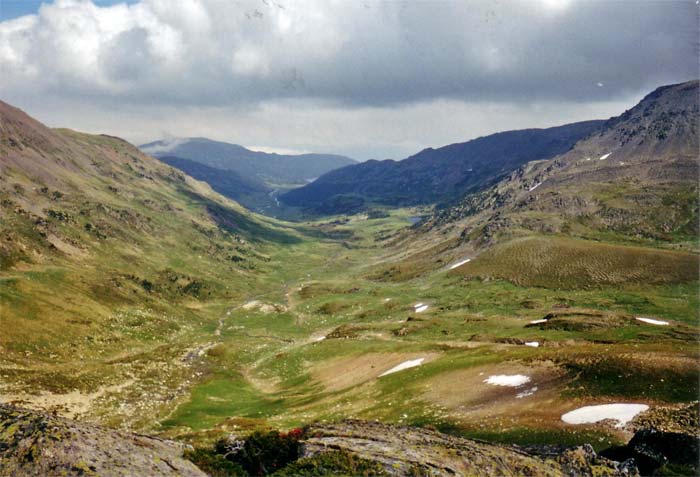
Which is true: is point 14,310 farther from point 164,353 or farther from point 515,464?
point 515,464

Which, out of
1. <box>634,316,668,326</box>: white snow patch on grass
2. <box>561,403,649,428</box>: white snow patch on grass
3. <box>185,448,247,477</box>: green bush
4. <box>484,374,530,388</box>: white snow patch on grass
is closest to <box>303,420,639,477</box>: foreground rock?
<box>185,448,247,477</box>: green bush

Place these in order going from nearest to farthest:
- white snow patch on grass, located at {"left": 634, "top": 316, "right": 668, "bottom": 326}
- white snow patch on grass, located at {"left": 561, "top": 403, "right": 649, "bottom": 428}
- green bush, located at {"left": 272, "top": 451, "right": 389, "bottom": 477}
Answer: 1. green bush, located at {"left": 272, "top": 451, "right": 389, "bottom": 477}
2. white snow patch on grass, located at {"left": 561, "top": 403, "right": 649, "bottom": 428}
3. white snow patch on grass, located at {"left": 634, "top": 316, "right": 668, "bottom": 326}

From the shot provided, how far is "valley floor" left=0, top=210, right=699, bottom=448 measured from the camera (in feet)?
130

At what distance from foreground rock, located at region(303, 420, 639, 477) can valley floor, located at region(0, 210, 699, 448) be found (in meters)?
8.11

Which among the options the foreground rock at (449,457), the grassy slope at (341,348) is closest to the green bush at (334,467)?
the foreground rock at (449,457)

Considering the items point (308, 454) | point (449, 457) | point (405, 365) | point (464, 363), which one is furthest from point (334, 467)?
point (405, 365)

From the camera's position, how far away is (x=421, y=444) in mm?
24266

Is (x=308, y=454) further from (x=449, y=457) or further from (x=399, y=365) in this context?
(x=399, y=365)

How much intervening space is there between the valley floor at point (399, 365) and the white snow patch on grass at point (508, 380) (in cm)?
16

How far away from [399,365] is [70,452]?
58615 millimetres

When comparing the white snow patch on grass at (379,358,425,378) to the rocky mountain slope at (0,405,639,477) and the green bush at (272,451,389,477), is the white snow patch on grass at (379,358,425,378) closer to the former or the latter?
the rocky mountain slope at (0,405,639,477)

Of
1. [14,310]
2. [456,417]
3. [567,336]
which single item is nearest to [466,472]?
[456,417]

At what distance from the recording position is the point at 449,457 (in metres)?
22.1

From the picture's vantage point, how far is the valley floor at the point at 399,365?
3972 cm
